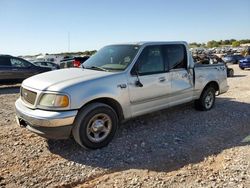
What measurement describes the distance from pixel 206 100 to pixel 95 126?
3.80 metres

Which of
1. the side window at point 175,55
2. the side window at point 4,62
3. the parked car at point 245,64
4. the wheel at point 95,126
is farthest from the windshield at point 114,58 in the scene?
the parked car at point 245,64

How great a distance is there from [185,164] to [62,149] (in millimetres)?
2087

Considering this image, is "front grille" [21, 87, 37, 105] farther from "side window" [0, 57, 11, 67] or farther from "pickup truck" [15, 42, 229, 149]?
"side window" [0, 57, 11, 67]

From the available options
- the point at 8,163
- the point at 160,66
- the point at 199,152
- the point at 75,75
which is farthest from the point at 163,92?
the point at 8,163

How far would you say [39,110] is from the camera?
4324 millimetres

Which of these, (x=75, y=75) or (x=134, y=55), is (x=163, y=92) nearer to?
(x=134, y=55)

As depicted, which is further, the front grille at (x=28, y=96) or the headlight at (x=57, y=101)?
the front grille at (x=28, y=96)

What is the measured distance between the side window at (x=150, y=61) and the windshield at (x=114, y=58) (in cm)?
18

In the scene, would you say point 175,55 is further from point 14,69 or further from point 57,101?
point 14,69

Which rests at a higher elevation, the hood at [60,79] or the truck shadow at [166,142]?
the hood at [60,79]

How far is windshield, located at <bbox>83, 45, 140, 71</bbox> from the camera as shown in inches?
208

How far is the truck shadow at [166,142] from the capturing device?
4.33m

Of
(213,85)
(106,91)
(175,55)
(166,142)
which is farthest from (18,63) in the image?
(166,142)

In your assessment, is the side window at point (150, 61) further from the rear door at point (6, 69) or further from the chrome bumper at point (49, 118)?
the rear door at point (6, 69)
